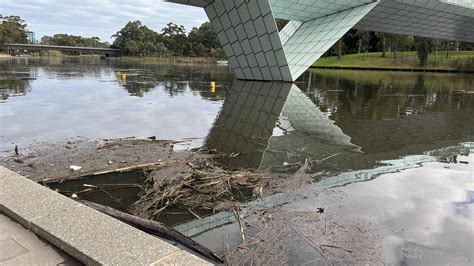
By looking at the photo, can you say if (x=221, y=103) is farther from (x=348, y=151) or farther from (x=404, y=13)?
(x=404, y=13)

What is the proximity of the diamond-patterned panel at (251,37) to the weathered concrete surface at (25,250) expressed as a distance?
22.0m

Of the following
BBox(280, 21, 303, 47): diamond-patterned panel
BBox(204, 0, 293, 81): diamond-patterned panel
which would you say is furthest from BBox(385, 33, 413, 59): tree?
BBox(204, 0, 293, 81): diamond-patterned panel

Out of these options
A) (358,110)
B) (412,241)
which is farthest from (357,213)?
(358,110)

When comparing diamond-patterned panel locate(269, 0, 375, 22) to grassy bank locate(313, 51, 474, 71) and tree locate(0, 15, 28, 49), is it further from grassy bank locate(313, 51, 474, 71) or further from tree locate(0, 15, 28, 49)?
tree locate(0, 15, 28, 49)

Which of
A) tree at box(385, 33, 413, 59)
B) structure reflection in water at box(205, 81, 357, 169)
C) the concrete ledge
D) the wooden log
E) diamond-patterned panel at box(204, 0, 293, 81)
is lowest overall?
the wooden log

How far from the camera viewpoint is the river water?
14.9ft

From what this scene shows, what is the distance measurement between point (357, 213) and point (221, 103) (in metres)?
11.7

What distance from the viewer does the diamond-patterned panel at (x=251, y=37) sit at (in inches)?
965

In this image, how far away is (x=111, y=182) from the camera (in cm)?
579

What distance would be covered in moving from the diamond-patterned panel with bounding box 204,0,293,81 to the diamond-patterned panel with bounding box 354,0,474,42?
50.6 feet

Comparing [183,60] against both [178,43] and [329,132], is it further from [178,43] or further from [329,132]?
[329,132]

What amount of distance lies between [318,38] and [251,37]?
733 centimetres

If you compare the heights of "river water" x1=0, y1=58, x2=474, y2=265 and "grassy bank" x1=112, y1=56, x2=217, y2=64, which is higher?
"grassy bank" x1=112, y1=56, x2=217, y2=64

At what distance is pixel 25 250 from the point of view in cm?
300
